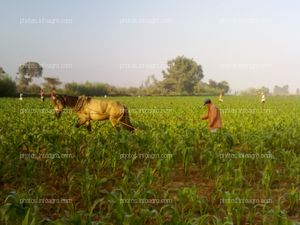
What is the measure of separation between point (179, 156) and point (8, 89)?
47.5 metres

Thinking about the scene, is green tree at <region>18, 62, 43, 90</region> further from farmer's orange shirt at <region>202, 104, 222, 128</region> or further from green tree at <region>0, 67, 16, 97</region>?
farmer's orange shirt at <region>202, 104, 222, 128</region>

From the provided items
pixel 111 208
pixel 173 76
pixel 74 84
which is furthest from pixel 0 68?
pixel 111 208

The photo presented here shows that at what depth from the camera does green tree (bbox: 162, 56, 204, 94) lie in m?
125

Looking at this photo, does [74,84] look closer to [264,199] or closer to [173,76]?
[173,76]

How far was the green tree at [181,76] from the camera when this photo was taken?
125 metres

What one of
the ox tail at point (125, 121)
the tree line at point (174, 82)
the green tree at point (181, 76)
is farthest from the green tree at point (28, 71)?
the ox tail at point (125, 121)

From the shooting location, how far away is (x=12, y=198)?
232 inches

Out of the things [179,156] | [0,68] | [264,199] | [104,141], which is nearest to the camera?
[264,199]

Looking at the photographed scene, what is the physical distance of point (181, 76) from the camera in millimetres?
126375

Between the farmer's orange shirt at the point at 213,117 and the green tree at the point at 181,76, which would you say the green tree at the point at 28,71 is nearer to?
the green tree at the point at 181,76

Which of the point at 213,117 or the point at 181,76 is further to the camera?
the point at 181,76

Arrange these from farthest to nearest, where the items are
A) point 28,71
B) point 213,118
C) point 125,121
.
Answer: point 28,71, point 125,121, point 213,118

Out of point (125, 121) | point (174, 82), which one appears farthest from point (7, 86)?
point (174, 82)

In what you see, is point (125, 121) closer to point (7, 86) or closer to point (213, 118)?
point (213, 118)
